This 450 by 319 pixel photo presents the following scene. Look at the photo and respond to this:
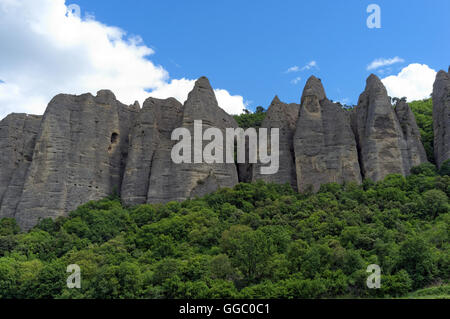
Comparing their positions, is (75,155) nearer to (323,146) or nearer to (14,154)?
(14,154)

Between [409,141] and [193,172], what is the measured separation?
17.3 metres

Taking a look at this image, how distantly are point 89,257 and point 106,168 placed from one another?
14.7 m

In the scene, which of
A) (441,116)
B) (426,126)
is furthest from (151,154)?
(426,126)

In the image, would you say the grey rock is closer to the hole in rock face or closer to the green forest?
the green forest

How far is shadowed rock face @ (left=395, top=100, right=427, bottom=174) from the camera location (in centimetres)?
4338

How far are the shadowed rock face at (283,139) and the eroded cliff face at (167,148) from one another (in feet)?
0.28

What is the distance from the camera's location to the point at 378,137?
43250mm

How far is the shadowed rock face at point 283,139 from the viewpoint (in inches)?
1756

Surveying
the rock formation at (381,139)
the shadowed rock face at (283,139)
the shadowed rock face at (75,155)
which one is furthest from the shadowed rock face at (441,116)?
the shadowed rock face at (75,155)

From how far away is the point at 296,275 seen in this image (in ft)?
93.8

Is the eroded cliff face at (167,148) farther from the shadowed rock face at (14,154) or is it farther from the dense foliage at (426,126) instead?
the dense foliage at (426,126)
